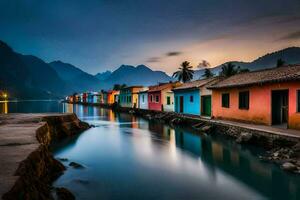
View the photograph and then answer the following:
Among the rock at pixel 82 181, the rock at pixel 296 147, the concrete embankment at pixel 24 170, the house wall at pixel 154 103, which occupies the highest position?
the house wall at pixel 154 103

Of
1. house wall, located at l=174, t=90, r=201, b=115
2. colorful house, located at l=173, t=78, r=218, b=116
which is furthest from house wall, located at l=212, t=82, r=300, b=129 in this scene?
house wall, located at l=174, t=90, r=201, b=115

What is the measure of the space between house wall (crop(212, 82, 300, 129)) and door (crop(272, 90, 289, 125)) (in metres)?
0.55

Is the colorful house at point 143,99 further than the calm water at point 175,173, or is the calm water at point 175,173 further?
the colorful house at point 143,99

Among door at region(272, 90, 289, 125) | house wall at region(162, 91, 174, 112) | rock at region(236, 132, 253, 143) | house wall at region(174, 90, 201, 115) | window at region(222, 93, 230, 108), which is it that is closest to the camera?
rock at region(236, 132, 253, 143)

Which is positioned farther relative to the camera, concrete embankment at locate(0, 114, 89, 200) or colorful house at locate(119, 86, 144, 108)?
colorful house at locate(119, 86, 144, 108)

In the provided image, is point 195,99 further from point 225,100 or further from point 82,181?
point 82,181

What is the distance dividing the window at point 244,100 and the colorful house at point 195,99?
18.9 feet

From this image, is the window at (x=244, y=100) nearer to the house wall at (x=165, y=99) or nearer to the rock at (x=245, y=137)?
the rock at (x=245, y=137)

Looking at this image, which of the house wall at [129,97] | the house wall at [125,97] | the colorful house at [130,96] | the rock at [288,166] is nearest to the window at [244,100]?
the rock at [288,166]

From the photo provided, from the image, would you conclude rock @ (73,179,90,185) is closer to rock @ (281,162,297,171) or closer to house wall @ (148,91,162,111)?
rock @ (281,162,297,171)

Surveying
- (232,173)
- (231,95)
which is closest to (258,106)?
(231,95)

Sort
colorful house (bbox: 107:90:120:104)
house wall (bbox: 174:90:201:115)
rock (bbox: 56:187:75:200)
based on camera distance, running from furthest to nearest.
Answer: colorful house (bbox: 107:90:120:104)
house wall (bbox: 174:90:201:115)
rock (bbox: 56:187:75:200)

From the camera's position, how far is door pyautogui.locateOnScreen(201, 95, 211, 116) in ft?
84.6

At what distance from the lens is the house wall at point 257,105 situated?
47.6 ft
